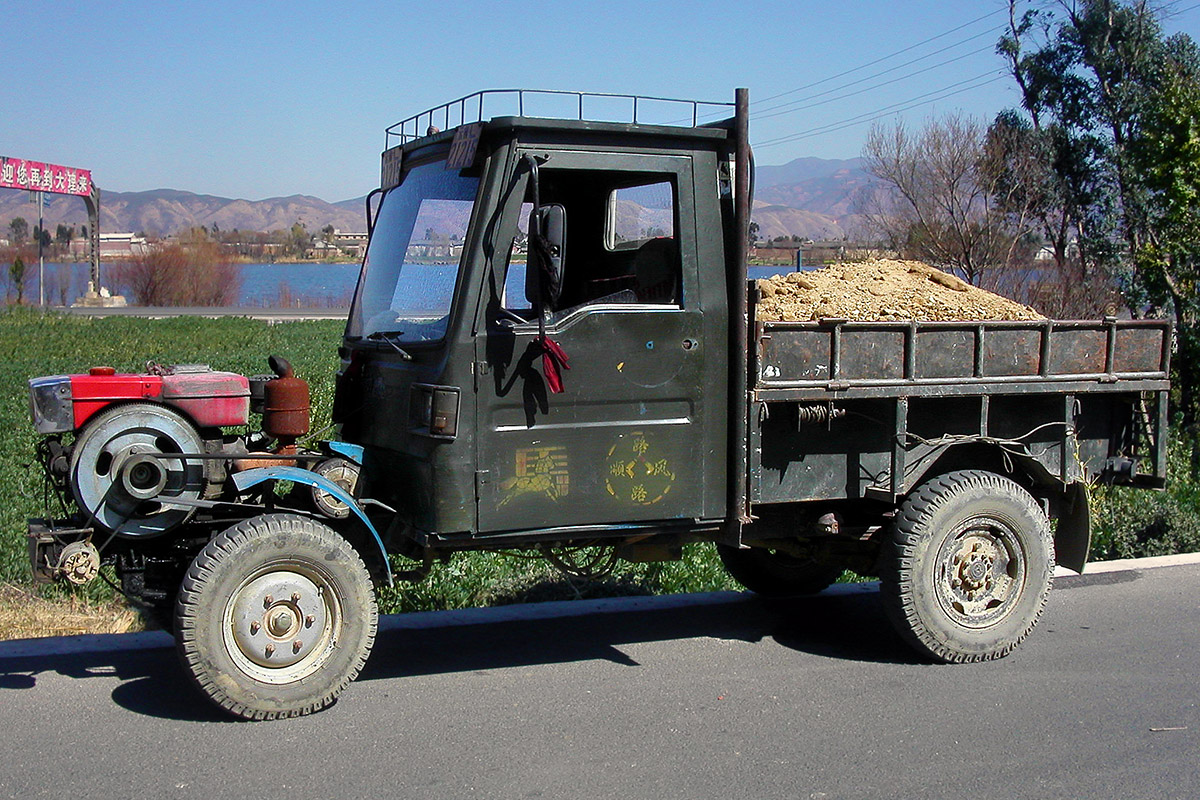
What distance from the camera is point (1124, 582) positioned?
Answer: 26.1 feet

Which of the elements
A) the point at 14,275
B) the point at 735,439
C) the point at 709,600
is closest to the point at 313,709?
the point at 735,439

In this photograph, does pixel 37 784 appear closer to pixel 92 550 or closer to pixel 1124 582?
pixel 92 550

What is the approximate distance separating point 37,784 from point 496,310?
2643 millimetres

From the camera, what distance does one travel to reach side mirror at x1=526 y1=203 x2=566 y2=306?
4.98 m

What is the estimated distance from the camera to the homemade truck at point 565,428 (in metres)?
5.16

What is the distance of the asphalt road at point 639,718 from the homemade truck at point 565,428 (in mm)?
347

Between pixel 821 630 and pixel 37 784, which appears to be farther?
pixel 821 630

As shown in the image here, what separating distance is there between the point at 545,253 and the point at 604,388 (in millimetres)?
760

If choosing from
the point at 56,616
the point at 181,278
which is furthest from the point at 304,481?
the point at 181,278

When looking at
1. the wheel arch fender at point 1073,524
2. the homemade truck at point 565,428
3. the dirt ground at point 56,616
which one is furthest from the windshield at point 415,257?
the wheel arch fender at point 1073,524

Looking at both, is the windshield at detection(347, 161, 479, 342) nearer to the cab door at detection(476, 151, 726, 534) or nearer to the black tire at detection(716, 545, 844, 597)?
the cab door at detection(476, 151, 726, 534)

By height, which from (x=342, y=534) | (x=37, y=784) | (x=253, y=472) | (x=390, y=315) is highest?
(x=390, y=315)

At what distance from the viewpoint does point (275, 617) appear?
5117 mm

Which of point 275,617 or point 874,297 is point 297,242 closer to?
point 874,297
